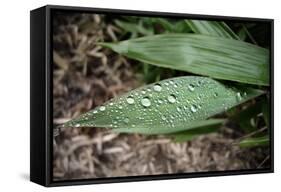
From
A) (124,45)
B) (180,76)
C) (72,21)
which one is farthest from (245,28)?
(72,21)

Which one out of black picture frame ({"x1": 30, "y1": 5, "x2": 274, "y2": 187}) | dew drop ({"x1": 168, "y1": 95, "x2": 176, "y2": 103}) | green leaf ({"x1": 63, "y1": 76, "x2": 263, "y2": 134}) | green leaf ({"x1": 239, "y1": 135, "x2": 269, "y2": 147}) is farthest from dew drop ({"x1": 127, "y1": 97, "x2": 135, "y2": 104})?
green leaf ({"x1": 239, "y1": 135, "x2": 269, "y2": 147})

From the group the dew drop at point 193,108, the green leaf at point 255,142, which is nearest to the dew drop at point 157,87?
the dew drop at point 193,108

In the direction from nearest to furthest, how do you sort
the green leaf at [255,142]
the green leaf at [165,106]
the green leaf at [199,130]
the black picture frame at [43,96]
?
1. the black picture frame at [43,96]
2. the green leaf at [165,106]
3. the green leaf at [199,130]
4. the green leaf at [255,142]

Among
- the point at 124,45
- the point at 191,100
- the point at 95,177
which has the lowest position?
the point at 95,177

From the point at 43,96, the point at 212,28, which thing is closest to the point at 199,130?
the point at 212,28

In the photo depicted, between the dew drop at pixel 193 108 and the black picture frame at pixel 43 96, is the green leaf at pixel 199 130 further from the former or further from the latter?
the black picture frame at pixel 43 96

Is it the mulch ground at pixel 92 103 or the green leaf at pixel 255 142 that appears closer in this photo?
the mulch ground at pixel 92 103

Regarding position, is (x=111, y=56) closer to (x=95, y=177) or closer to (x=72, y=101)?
(x=72, y=101)
